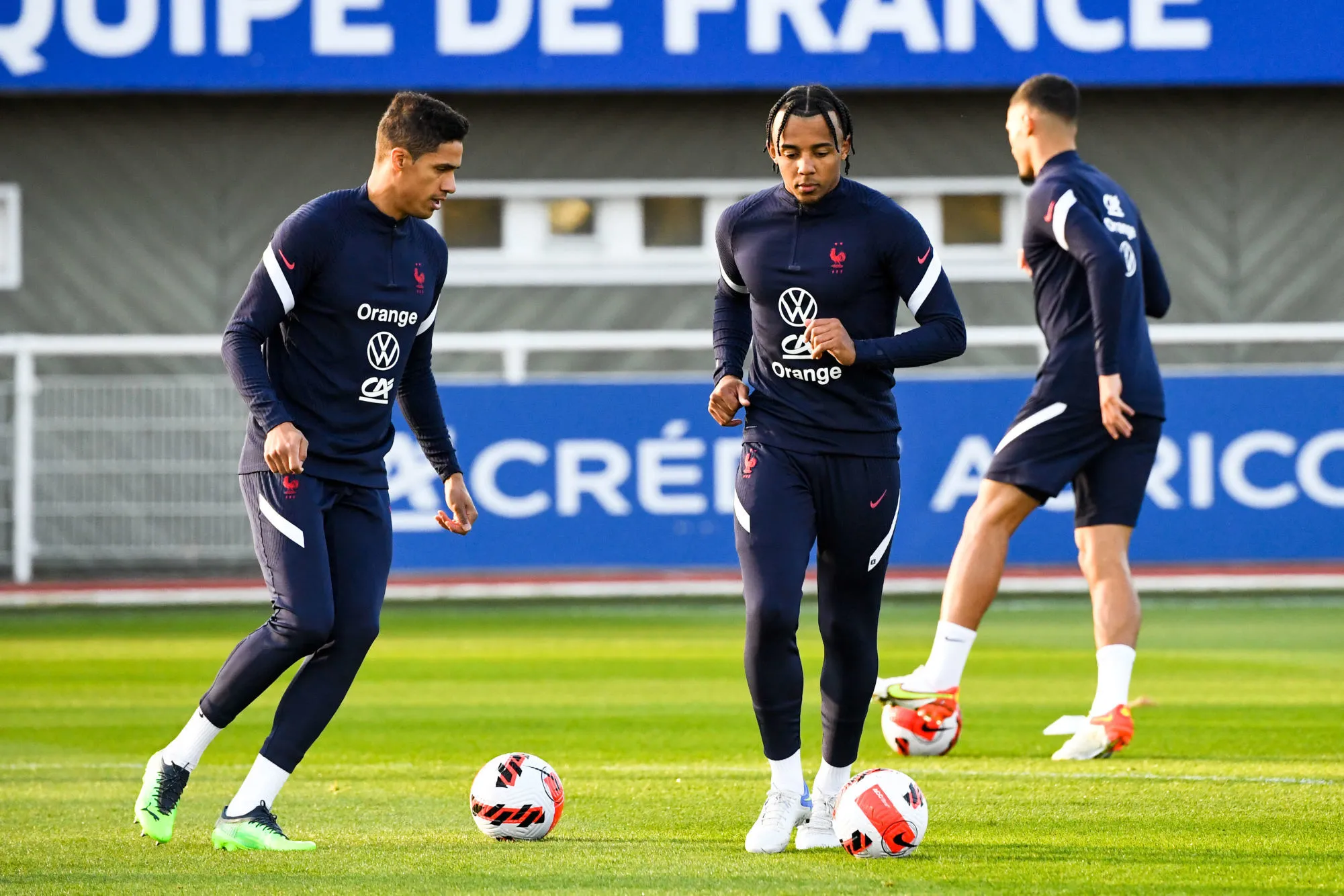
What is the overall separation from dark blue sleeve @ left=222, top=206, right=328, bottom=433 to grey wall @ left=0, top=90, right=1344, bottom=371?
36.8 ft

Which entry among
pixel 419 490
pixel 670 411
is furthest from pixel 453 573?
pixel 670 411

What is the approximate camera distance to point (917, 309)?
5.34 meters

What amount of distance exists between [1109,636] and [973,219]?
10.2 meters

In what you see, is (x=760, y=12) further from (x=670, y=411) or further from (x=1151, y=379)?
(x=1151, y=379)

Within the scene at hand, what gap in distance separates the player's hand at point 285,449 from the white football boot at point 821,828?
1720 millimetres

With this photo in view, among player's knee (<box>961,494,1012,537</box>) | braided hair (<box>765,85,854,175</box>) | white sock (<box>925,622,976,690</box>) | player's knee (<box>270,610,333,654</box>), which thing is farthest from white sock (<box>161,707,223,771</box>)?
player's knee (<box>961,494,1012,537</box>)

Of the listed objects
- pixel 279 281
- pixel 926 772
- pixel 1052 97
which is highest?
pixel 1052 97

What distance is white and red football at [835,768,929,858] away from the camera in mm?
5141

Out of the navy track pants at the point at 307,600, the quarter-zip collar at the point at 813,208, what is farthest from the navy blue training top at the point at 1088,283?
the navy track pants at the point at 307,600

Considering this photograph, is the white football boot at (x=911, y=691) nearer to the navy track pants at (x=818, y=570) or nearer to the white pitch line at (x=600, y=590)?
the navy track pants at (x=818, y=570)

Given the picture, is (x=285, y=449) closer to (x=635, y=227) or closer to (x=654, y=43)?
(x=654, y=43)

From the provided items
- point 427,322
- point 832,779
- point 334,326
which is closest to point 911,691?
point 832,779

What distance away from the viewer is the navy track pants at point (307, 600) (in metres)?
5.34

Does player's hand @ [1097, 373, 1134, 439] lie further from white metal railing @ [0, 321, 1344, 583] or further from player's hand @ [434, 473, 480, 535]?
white metal railing @ [0, 321, 1344, 583]
